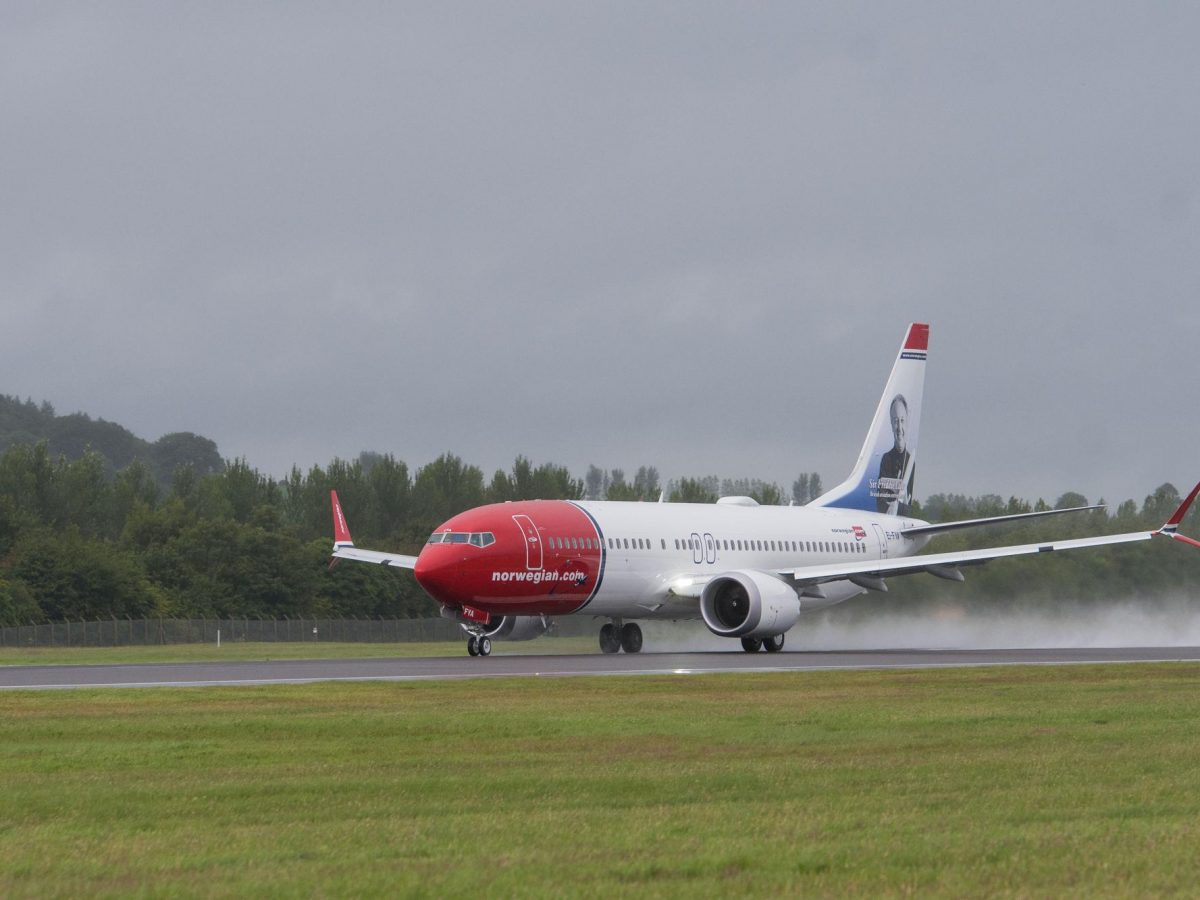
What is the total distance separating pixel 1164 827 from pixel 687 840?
3.65 m

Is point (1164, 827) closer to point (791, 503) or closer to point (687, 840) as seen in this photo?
point (687, 840)

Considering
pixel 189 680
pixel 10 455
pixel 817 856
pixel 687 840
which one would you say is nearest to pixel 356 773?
pixel 687 840

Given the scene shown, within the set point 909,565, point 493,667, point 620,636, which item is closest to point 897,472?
point 909,565

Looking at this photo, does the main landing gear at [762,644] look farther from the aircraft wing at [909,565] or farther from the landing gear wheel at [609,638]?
the landing gear wheel at [609,638]

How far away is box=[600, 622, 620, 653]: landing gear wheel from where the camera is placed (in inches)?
2093

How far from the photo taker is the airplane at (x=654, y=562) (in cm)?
4634

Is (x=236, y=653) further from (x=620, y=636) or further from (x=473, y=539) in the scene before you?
(x=473, y=539)

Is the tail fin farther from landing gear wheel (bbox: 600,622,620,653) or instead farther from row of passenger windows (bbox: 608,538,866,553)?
landing gear wheel (bbox: 600,622,620,653)

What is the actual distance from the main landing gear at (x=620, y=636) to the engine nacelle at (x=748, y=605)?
126 inches

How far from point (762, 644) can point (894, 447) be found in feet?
51.7

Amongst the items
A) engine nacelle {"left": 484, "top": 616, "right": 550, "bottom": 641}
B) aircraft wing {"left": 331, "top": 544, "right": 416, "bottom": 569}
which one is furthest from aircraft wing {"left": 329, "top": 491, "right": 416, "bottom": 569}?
engine nacelle {"left": 484, "top": 616, "right": 550, "bottom": 641}

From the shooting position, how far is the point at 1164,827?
13430 millimetres

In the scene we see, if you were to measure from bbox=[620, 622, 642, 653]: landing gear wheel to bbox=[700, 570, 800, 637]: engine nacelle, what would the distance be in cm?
316

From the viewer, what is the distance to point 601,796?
15.6 meters
